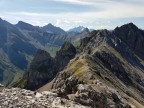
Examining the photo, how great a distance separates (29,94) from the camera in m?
41.6

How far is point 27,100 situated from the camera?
38875 millimetres

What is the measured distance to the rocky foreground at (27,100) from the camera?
37156 mm

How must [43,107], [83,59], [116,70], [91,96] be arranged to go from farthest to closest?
[116,70], [83,59], [91,96], [43,107]

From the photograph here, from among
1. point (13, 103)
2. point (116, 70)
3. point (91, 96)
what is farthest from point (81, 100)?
point (116, 70)

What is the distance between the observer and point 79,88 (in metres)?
61.0

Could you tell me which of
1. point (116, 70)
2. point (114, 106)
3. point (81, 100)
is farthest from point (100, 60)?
point (81, 100)

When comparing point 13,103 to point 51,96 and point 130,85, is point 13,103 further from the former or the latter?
point 130,85

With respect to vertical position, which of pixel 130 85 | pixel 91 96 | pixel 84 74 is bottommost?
pixel 130 85

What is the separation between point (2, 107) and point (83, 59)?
14633cm

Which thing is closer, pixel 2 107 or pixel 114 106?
pixel 2 107

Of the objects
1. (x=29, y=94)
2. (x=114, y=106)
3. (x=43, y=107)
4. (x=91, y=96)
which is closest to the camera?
(x=43, y=107)

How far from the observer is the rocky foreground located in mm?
37156

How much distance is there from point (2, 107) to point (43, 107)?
509cm

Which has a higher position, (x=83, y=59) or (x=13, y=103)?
(x=13, y=103)
